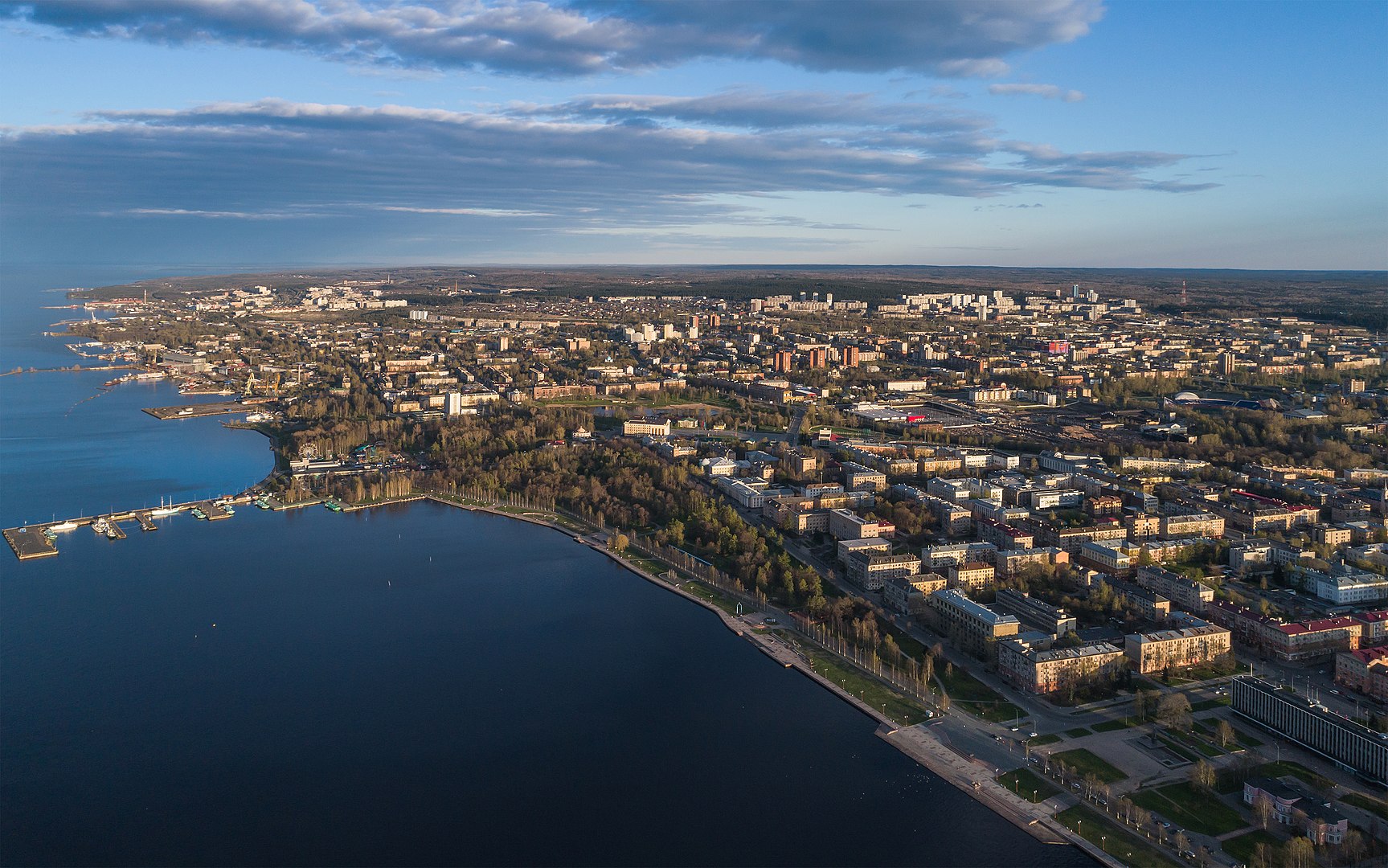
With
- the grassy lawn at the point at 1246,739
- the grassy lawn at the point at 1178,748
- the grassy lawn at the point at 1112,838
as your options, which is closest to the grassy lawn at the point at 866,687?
the grassy lawn at the point at 1112,838

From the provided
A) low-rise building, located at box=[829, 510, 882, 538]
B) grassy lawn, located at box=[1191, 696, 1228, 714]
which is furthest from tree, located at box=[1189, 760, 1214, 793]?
low-rise building, located at box=[829, 510, 882, 538]

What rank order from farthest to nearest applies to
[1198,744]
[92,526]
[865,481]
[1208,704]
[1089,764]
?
1. [865,481]
2. [92,526]
3. [1208,704]
4. [1198,744]
5. [1089,764]

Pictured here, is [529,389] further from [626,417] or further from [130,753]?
[130,753]

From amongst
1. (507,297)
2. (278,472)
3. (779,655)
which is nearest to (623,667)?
(779,655)

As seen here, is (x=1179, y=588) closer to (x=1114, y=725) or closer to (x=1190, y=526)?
(x=1190, y=526)

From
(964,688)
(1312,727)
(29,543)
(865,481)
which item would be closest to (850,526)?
(865,481)

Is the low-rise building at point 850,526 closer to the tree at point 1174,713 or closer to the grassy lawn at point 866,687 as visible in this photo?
the grassy lawn at point 866,687
